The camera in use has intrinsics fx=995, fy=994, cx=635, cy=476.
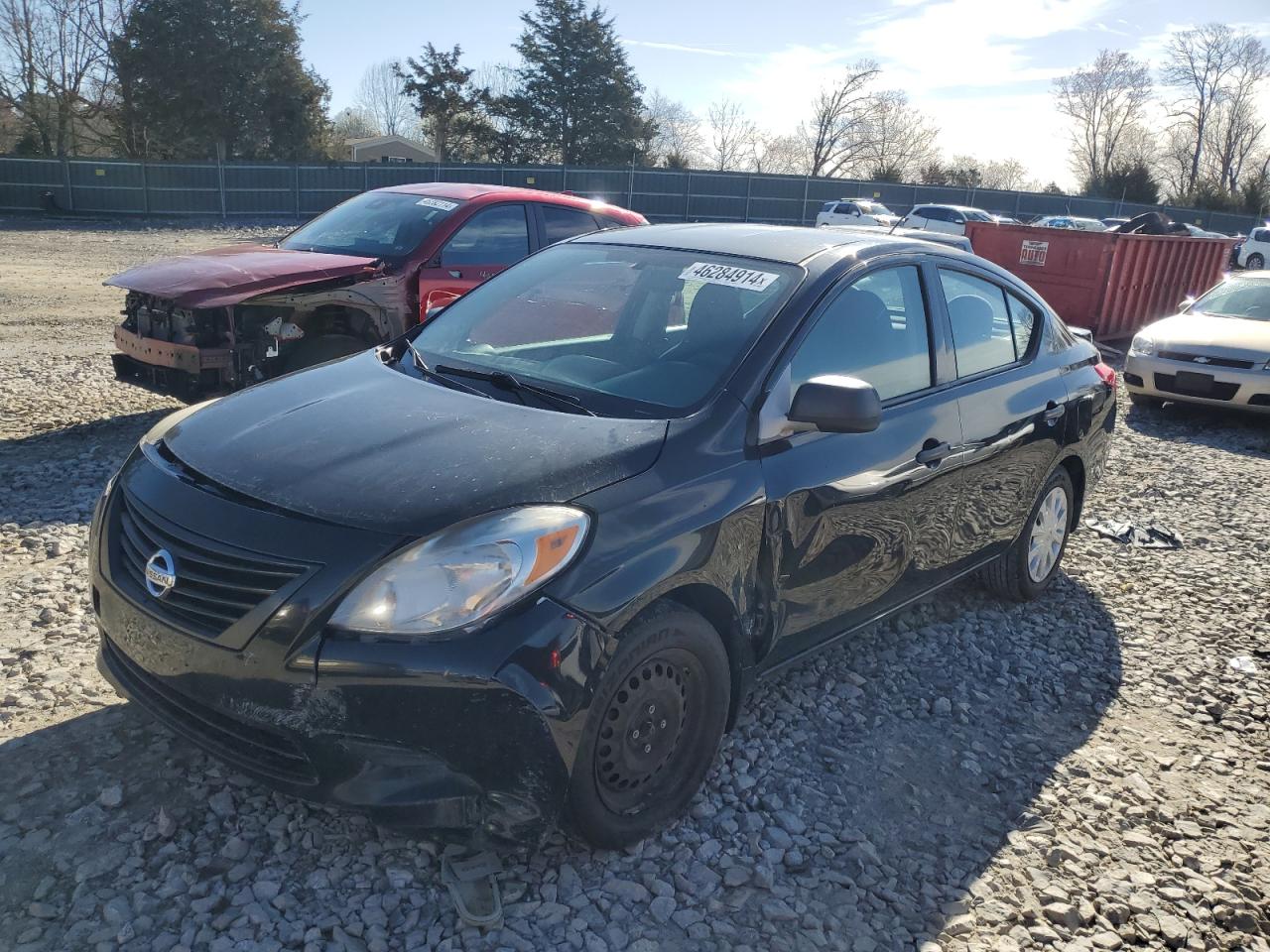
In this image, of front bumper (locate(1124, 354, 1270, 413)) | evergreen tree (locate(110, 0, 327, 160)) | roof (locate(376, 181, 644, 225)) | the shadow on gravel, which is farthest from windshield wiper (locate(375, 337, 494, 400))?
evergreen tree (locate(110, 0, 327, 160))

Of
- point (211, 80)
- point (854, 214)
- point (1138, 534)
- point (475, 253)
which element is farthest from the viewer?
point (211, 80)

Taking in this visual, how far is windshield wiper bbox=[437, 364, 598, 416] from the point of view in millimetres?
3168

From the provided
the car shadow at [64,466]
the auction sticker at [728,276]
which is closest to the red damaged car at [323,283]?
the car shadow at [64,466]

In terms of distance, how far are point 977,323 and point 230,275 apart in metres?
4.57

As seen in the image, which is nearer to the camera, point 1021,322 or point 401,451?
point 401,451

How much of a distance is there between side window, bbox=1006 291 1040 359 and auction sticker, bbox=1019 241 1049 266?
1033 centimetres

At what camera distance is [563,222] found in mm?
8008

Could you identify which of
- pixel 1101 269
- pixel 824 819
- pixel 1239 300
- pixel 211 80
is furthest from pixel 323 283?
pixel 211 80

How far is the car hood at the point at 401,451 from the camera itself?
2.59 metres

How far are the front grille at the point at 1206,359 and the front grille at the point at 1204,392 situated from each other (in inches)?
7.2

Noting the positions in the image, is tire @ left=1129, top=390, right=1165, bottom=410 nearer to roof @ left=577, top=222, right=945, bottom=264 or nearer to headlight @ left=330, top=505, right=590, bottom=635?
roof @ left=577, top=222, right=945, bottom=264

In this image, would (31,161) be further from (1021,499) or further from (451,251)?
(1021,499)

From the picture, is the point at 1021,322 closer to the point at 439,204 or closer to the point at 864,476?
the point at 864,476

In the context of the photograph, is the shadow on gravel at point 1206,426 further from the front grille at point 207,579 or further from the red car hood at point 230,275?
the front grille at point 207,579
